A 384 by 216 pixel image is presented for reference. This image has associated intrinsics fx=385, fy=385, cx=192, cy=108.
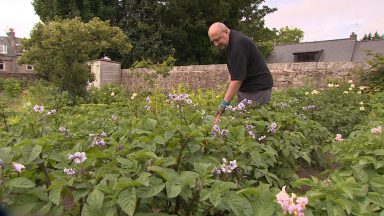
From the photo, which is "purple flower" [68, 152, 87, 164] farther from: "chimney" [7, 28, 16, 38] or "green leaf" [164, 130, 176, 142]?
"chimney" [7, 28, 16, 38]

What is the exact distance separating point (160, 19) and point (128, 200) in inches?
760

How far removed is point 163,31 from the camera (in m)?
19.5

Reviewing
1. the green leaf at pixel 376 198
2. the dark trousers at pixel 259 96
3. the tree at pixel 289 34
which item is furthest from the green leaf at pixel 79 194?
the tree at pixel 289 34

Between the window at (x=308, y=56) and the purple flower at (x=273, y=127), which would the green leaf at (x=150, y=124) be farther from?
the window at (x=308, y=56)

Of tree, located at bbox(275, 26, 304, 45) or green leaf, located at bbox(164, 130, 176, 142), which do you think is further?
tree, located at bbox(275, 26, 304, 45)

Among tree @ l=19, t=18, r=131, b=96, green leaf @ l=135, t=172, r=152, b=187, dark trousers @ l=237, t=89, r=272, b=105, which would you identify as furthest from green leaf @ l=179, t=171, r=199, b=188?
tree @ l=19, t=18, r=131, b=96

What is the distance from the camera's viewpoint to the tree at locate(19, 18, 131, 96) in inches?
356

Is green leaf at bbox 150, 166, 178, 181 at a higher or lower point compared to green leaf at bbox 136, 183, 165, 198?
higher

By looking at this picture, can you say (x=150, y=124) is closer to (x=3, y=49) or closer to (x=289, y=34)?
(x=3, y=49)

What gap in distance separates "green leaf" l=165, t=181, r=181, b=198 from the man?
2.23m

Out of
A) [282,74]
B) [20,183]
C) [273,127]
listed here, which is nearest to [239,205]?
[20,183]

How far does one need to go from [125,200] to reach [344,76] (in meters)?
9.20

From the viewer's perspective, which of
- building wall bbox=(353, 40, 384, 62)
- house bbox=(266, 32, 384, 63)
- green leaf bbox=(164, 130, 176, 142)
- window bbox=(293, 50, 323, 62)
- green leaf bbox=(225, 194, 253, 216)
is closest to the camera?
green leaf bbox=(225, 194, 253, 216)

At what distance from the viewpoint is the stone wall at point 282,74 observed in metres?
9.79
